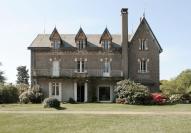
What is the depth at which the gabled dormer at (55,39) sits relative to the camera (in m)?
57.5

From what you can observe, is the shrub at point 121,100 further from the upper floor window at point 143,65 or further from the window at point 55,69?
the window at point 55,69

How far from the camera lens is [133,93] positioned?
4959 centimetres

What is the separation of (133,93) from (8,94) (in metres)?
15.9

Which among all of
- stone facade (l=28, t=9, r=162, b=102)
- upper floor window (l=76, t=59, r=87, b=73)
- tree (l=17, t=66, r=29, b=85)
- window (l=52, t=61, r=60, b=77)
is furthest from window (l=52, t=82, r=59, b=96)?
tree (l=17, t=66, r=29, b=85)

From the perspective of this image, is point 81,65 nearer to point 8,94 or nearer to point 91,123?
point 8,94

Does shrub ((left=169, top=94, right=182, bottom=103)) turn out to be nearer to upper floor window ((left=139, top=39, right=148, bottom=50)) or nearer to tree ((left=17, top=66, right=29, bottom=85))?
upper floor window ((left=139, top=39, right=148, bottom=50))

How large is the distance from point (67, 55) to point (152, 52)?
439 inches

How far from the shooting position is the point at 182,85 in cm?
5991

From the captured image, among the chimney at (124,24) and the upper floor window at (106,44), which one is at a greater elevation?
the chimney at (124,24)

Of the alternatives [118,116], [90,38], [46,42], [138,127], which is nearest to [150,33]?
[90,38]

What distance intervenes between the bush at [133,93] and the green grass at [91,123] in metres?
16.6

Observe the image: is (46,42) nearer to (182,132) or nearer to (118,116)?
(118,116)

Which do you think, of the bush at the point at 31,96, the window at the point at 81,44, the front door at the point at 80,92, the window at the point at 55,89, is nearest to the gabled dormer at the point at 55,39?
Result: the window at the point at 81,44

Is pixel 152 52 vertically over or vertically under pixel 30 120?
over
